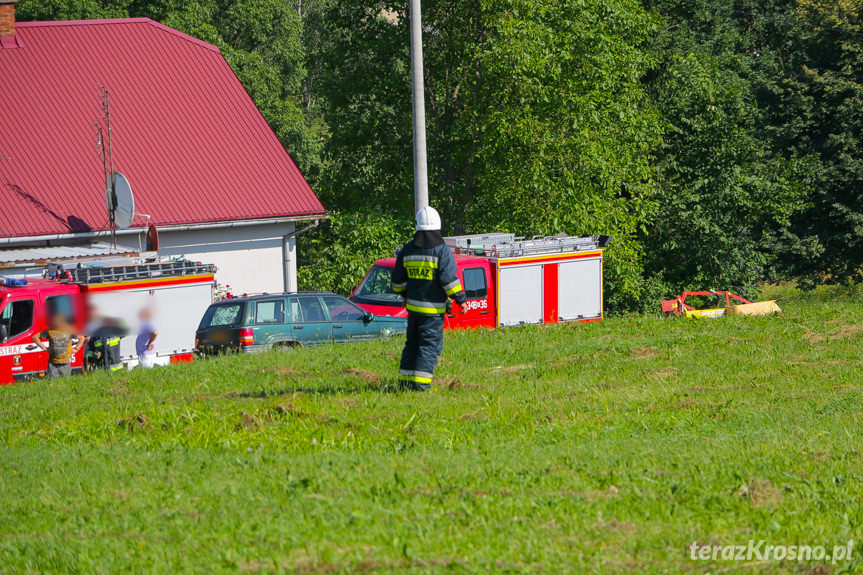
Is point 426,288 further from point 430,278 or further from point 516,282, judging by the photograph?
point 516,282

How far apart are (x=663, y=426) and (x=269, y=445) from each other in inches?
135

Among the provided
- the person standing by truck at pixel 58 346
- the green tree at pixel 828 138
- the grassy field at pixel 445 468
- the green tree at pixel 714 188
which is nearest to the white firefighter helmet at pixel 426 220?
the grassy field at pixel 445 468

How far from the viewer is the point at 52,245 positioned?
24312 mm

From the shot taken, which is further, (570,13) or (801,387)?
(570,13)

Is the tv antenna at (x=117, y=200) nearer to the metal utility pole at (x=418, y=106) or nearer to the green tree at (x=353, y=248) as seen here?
the green tree at (x=353, y=248)

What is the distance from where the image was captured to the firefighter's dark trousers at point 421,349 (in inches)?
385

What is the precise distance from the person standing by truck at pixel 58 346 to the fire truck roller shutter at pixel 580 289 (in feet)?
36.5

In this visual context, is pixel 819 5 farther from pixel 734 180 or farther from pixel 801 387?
pixel 801 387

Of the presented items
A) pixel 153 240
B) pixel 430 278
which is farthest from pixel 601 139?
pixel 430 278

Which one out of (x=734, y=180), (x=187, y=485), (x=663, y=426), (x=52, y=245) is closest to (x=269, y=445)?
(x=187, y=485)

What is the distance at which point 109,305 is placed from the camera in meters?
16.8

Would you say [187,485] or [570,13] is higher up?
[570,13]

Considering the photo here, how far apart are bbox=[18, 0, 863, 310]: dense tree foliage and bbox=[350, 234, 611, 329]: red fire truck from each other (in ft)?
18.0

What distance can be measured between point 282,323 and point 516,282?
625cm
